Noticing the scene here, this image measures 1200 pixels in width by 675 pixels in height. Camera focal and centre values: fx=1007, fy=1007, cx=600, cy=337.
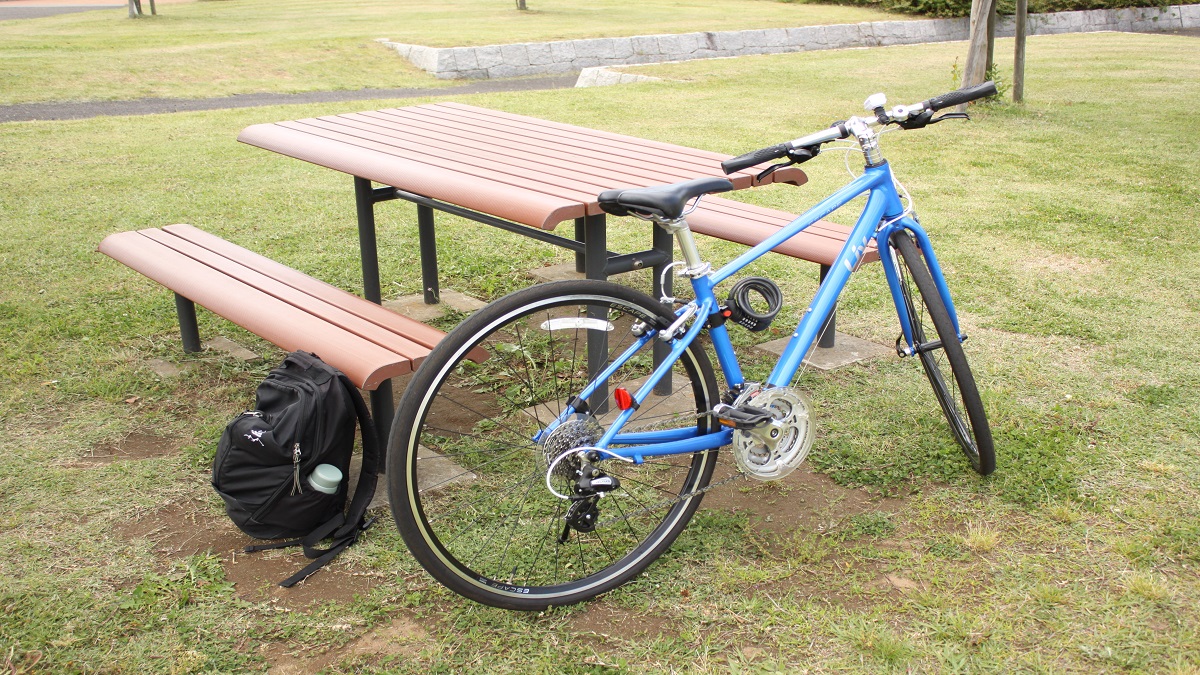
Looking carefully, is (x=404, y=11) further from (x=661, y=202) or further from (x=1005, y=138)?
(x=661, y=202)

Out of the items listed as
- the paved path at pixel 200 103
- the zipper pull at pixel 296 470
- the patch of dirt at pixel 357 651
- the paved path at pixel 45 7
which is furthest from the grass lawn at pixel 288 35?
the patch of dirt at pixel 357 651

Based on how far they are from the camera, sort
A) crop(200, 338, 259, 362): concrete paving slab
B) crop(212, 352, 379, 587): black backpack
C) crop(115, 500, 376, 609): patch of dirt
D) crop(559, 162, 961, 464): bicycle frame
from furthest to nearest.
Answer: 1. crop(200, 338, 259, 362): concrete paving slab
2. crop(212, 352, 379, 587): black backpack
3. crop(115, 500, 376, 609): patch of dirt
4. crop(559, 162, 961, 464): bicycle frame

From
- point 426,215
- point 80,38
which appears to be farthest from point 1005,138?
point 80,38

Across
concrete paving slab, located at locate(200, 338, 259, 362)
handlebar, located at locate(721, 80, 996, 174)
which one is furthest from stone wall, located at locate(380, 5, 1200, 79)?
handlebar, located at locate(721, 80, 996, 174)

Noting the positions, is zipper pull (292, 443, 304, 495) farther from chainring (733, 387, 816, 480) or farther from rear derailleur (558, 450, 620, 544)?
chainring (733, 387, 816, 480)

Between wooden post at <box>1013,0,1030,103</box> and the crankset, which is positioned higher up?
wooden post at <box>1013,0,1030,103</box>

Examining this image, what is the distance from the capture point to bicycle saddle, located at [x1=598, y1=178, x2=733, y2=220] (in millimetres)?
2555

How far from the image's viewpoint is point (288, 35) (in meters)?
17.7

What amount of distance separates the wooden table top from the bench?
1.58 feet

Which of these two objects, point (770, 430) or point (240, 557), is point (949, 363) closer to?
point (770, 430)

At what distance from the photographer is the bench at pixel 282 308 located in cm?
312

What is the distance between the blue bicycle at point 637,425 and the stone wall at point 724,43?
520 inches

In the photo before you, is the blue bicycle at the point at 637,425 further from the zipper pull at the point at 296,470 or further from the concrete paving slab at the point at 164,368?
the concrete paving slab at the point at 164,368

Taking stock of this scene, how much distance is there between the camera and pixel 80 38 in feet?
54.8
